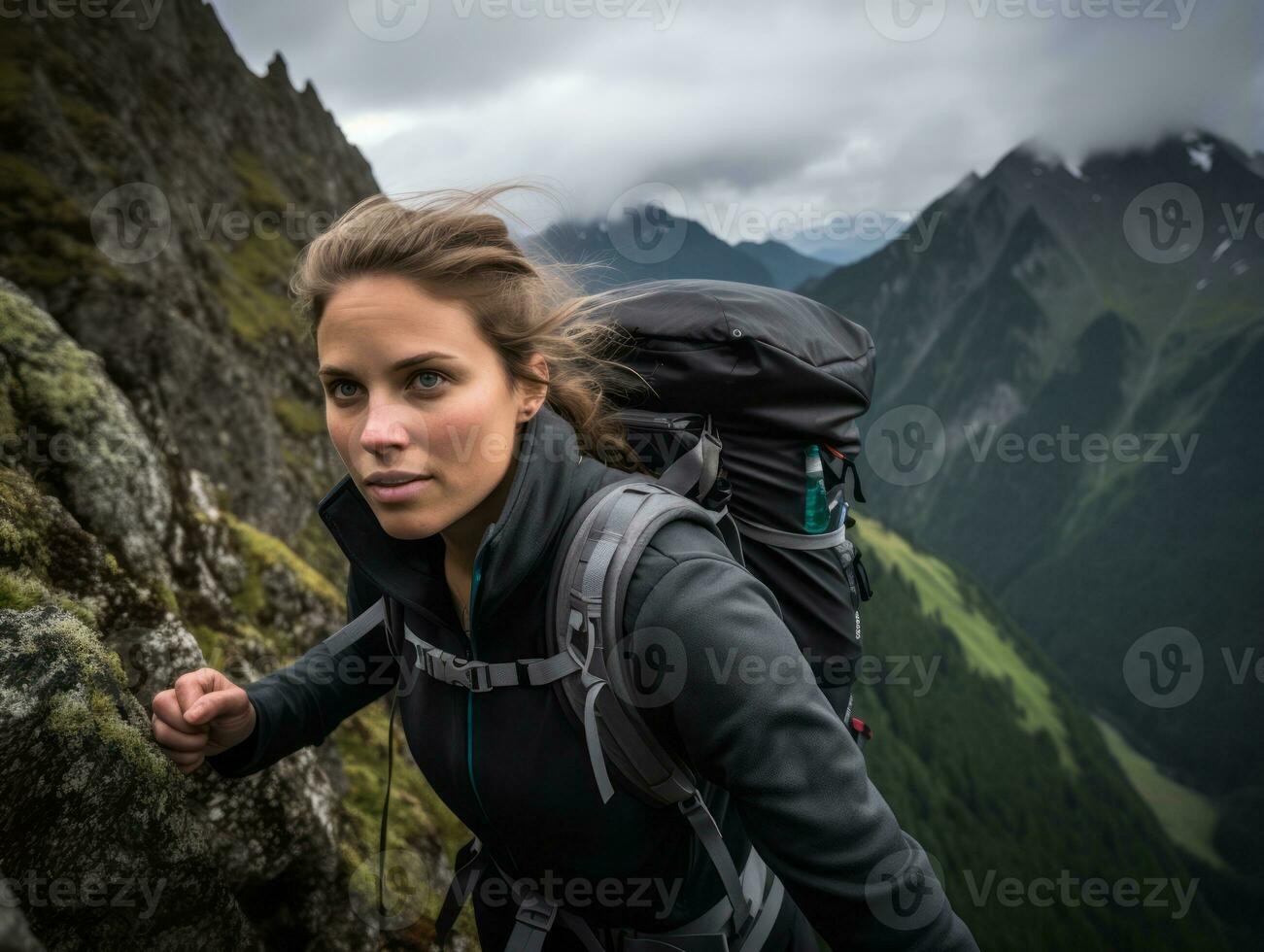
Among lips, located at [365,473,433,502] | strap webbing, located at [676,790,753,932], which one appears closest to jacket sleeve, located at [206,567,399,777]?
lips, located at [365,473,433,502]

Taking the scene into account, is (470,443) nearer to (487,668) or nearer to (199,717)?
(487,668)

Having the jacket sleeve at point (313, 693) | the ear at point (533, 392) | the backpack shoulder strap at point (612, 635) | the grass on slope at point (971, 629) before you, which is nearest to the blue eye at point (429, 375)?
the ear at point (533, 392)

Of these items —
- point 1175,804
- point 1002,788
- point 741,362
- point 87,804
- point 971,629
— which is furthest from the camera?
point 1175,804

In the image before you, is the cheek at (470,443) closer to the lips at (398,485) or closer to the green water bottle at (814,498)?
the lips at (398,485)

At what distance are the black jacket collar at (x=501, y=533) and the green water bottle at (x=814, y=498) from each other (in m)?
1.20

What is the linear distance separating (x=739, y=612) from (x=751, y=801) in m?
0.65

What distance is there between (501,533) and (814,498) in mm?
1703

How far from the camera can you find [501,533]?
9.87ft

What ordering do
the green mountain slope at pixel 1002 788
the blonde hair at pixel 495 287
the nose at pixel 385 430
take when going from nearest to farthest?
1. the nose at pixel 385 430
2. the blonde hair at pixel 495 287
3. the green mountain slope at pixel 1002 788

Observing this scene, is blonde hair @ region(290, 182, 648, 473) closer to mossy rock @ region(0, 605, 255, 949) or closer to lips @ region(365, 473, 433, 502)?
lips @ region(365, 473, 433, 502)

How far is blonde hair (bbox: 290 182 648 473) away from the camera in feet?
10.5

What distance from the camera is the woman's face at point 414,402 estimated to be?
307cm

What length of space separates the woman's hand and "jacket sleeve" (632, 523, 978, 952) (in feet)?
7.09

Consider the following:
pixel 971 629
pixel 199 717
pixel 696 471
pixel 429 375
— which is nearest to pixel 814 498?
pixel 696 471
